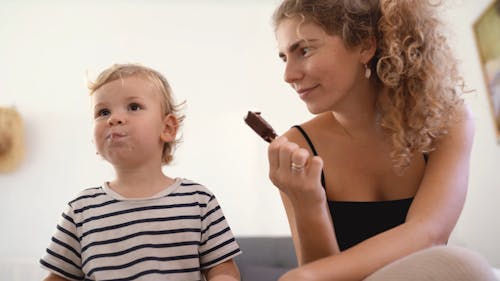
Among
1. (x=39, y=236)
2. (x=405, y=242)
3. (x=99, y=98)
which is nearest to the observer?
(x=405, y=242)

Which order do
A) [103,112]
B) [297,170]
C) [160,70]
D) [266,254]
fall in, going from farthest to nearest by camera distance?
1. [160,70]
2. [266,254]
3. [103,112]
4. [297,170]

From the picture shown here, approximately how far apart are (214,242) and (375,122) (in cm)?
47

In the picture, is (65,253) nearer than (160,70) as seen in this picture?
Yes

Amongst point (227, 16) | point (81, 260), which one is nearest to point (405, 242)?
point (81, 260)

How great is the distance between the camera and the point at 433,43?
2.94ft

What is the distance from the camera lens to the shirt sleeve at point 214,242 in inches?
29.5

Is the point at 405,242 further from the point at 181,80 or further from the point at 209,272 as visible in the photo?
the point at 181,80

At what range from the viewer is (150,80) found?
85 centimetres

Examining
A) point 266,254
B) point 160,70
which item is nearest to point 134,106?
point 266,254

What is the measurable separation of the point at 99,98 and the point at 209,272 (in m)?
0.38

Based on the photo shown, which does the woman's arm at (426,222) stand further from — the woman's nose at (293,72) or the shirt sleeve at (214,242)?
the woman's nose at (293,72)

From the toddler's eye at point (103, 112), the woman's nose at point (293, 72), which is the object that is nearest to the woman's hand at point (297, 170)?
the woman's nose at point (293, 72)

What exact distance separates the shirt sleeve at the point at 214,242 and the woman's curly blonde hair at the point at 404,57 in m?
0.39

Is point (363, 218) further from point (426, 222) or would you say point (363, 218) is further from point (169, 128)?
point (169, 128)
